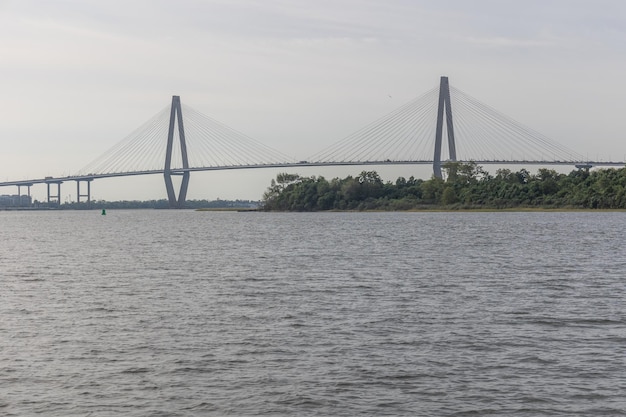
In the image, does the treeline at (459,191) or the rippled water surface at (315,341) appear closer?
the rippled water surface at (315,341)

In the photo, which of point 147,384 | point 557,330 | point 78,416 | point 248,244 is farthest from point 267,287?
point 248,244

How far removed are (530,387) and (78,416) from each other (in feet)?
17.0

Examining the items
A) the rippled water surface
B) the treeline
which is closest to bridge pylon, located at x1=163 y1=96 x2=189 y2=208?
the treeline

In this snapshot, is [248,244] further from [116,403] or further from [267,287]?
[116,403]

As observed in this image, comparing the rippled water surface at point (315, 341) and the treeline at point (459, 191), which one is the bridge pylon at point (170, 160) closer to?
the treeline at point (459, 191)

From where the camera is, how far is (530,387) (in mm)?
10727

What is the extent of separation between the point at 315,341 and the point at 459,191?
10383cm

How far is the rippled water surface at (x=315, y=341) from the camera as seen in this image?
10.2 m

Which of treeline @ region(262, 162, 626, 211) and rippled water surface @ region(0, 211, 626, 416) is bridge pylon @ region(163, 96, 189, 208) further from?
rippled water surface @ region(0, 211, 626, 416)

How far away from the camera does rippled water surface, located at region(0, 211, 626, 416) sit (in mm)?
10227

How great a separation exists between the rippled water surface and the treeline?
77737 millimetres

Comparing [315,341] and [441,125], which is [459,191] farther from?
[315,341]

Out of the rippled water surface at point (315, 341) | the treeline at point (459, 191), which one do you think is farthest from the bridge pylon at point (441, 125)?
the rippled water surface at point (315, 341)

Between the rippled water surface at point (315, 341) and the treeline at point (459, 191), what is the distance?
77.7m
